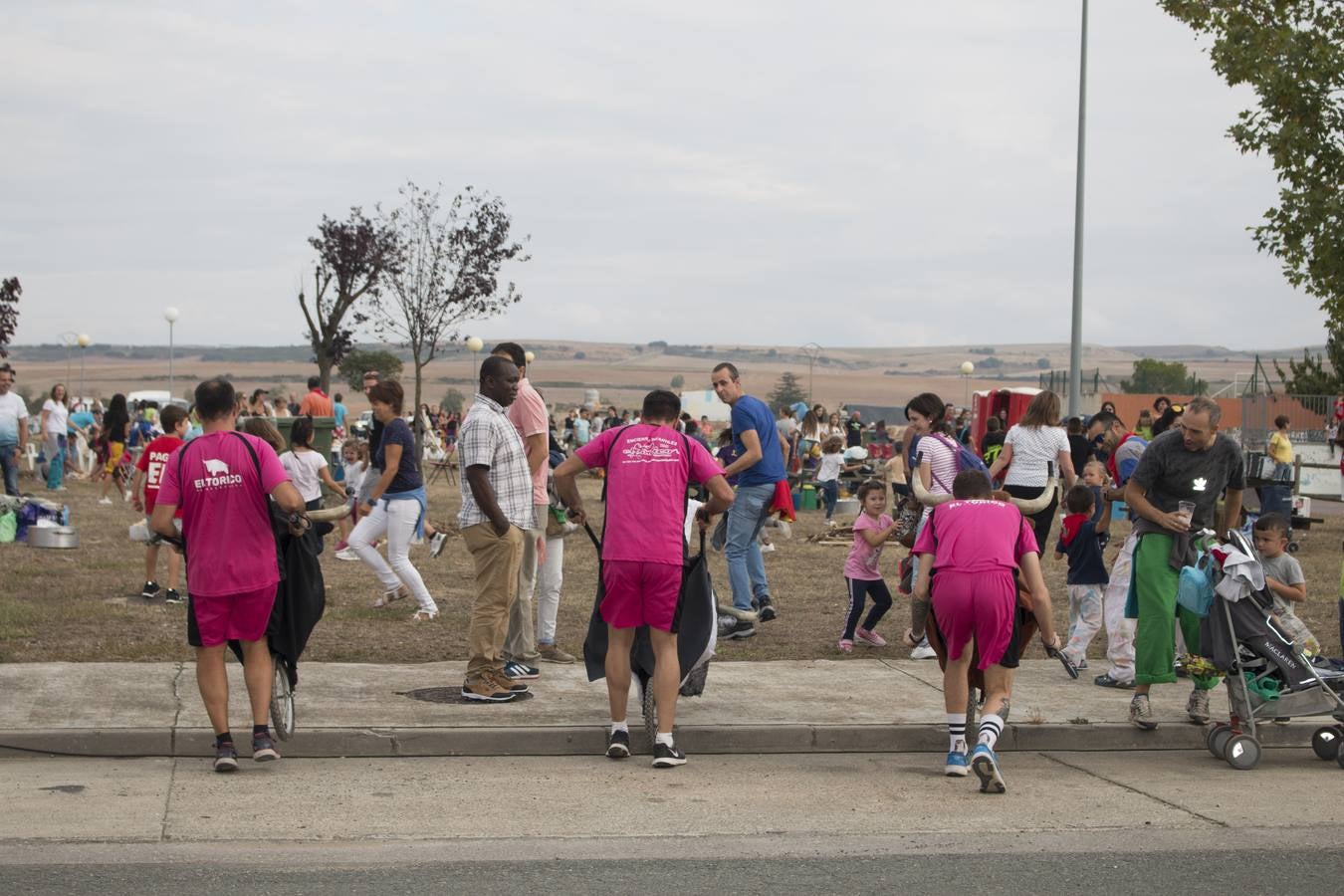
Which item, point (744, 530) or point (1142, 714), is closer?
point (1142, 714)

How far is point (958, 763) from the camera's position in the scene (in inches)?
293

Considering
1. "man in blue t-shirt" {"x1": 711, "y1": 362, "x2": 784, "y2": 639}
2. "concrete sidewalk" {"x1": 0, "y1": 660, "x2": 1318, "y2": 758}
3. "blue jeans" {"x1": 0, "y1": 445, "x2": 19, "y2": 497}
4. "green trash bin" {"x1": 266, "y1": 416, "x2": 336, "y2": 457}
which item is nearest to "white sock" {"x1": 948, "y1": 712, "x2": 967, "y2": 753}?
"concrete sidewalk" {"x1": 0, "y1": 660, "x2": 1318, "y2": 758}

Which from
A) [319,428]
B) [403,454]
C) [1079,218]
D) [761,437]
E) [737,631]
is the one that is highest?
[1079,218]

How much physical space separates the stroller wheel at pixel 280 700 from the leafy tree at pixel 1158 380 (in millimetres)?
81172

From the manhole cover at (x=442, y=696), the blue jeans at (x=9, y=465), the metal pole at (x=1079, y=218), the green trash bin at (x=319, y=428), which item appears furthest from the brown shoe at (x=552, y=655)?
the metal pole at (x=1079, y=218)

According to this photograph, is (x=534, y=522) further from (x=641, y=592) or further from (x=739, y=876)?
(x=739, y=876)

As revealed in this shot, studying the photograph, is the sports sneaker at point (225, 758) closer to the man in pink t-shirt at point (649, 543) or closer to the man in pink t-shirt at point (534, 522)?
the man in pink t-shirt at point (649, 543)

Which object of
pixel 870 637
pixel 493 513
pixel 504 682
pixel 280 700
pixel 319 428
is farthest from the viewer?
pixel 319 428

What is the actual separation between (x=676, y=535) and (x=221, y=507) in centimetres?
223

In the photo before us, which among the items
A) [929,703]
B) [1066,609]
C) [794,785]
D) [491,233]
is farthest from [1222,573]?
[491,233]

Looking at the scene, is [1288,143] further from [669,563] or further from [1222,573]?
[669,563]

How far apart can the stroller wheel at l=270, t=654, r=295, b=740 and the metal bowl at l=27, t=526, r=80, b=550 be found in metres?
9.67

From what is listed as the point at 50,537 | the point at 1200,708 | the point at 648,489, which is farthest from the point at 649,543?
the point at 50,537

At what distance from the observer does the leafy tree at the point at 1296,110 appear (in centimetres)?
1984
